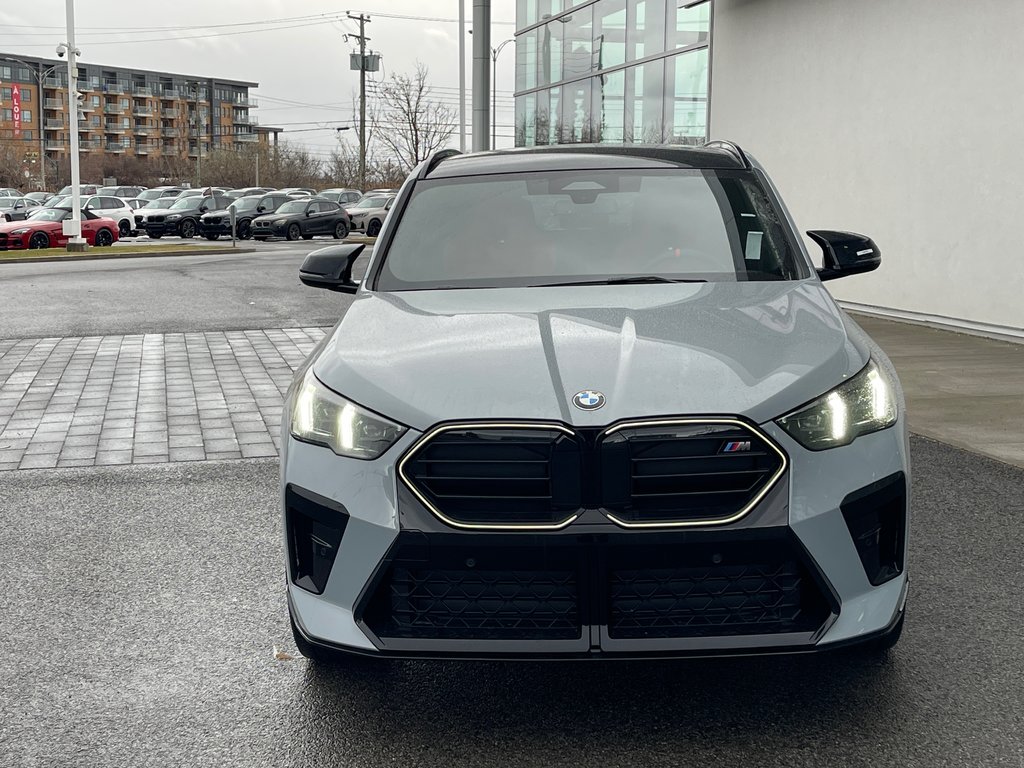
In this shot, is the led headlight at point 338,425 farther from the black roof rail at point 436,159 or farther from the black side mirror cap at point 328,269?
→ the black roof rail at point 436,159

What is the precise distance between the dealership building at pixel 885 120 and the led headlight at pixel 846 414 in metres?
9.15

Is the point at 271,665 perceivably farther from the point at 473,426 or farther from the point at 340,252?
the point at 340,252

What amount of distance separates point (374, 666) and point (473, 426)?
107 cm

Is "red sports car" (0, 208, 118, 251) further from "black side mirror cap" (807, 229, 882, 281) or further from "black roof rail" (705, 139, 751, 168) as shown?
"black side mirror cap" (807, 229, 882, 281)

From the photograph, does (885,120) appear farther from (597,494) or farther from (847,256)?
(597,494)

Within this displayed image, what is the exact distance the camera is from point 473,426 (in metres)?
3.03

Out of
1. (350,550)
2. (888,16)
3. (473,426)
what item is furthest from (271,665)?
(888,16)

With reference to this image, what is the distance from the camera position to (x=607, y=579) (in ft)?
9.89

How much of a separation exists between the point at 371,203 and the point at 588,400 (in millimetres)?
42964

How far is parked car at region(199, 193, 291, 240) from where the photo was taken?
39.9 m

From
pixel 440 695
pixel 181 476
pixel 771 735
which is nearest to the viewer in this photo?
pixel 771 735

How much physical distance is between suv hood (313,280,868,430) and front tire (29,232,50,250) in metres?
32.3

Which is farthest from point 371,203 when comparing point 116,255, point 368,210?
point 116,255

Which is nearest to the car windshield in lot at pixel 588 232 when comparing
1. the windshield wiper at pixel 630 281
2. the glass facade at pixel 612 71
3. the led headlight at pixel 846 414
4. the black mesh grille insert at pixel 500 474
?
the windshield wiper at pixel 630 281
